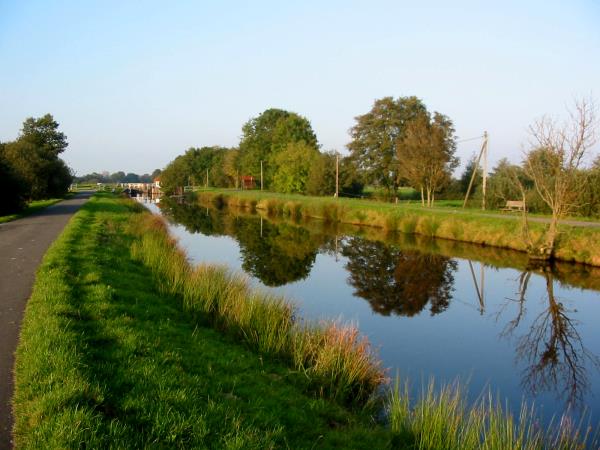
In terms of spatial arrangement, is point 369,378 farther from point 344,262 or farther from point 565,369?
point 344,262

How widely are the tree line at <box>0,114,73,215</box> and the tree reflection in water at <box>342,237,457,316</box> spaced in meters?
19.6

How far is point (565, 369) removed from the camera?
371 inches

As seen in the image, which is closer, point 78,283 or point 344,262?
point 78,283

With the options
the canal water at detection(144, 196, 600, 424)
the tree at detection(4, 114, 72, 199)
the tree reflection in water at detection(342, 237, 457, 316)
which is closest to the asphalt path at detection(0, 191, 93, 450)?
the canal water at detection(144, 196, 600, 424)

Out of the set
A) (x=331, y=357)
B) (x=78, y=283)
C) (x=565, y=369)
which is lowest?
(x=565, y=369)

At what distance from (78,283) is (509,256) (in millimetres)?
18427

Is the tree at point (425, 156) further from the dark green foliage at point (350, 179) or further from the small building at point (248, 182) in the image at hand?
the small building at point (248, 182)

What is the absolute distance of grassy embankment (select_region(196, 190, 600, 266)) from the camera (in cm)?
1950

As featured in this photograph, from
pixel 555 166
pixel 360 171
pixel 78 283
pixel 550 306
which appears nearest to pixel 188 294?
pixel 78 283

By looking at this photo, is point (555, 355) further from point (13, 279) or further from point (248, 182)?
point (248, 182)

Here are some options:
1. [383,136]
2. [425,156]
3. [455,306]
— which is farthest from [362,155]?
[455,306]

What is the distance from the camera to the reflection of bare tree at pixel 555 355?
→ 8547mm

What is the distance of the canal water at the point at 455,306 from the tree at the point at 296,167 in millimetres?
34203

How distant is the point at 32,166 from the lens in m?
36.4
